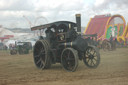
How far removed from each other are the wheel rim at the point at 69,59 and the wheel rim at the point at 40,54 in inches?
37.2

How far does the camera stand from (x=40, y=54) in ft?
26.9

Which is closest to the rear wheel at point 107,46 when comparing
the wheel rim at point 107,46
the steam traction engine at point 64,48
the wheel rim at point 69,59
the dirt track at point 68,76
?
the wheel rim at point 107,46

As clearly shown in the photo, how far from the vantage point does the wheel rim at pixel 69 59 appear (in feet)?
22.6

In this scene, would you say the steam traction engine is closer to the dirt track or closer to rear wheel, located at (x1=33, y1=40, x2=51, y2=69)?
rear wheel, located at (x1=33, y1=40, x2=51, y2=69)

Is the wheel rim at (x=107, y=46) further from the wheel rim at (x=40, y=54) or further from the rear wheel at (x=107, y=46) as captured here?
the wheel rim at (x=40, y=54)

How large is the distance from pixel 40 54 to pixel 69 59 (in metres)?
1.69

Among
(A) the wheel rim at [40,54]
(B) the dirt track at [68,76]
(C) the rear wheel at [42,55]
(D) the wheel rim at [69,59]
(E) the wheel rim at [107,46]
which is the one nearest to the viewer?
(B) the dirt track at [68,76]

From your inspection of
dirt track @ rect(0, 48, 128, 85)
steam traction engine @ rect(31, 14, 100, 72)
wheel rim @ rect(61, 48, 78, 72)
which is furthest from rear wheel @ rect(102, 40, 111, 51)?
wheel rim @ rect(61, 48, 78, 72)

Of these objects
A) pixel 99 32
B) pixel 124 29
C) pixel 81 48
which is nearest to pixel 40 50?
pixel 81 48

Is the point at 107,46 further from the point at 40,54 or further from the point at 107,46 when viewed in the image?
the point at 40,54

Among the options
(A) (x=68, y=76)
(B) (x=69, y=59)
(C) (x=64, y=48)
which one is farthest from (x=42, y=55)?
(A) (x=68, y=76)

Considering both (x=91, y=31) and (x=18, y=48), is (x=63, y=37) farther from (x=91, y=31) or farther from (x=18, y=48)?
(x=91, y=31)

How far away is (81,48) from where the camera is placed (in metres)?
7.36

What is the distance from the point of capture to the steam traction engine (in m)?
7.22
